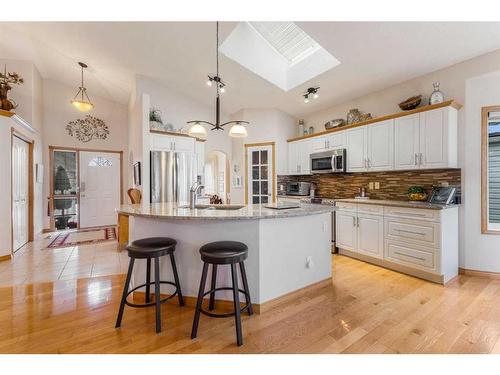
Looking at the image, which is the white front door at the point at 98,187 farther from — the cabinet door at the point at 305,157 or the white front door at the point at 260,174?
the cabinet door at the point at 305,157

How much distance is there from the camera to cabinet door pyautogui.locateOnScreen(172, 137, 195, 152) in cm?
471

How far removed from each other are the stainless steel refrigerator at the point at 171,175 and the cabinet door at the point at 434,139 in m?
Answer: 3.82

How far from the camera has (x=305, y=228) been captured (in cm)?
253

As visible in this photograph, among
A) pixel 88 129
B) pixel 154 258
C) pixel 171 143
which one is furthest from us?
pixel 88 129

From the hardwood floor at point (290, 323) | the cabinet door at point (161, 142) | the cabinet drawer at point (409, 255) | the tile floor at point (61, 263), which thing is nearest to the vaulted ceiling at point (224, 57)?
the cabinet door at point (161, 142)

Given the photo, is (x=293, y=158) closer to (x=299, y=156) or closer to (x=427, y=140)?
(x=299, y=156)

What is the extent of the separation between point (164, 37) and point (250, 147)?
8.89ft

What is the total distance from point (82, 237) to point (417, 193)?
628cm

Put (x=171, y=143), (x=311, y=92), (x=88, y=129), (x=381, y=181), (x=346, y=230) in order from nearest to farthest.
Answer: (x=346, y=230), (x=381, y=181), (x=311, y=92), (x=171, y=143), (x=88, y=129)

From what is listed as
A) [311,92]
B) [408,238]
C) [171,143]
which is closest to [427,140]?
[408,238]

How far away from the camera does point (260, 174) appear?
5.45 m

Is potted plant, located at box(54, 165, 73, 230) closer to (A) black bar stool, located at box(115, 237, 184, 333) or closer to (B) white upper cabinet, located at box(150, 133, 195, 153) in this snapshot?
(B) white upper cabinet, located at box(150, 133, 195, 153)

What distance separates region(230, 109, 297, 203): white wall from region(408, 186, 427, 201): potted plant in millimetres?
Result: 2495
